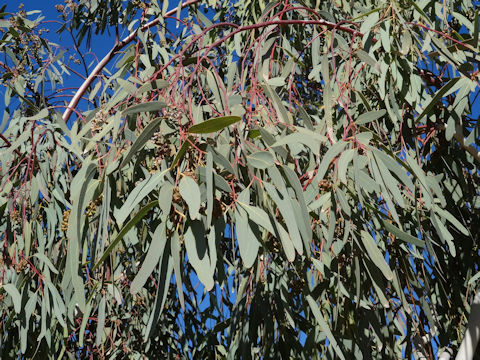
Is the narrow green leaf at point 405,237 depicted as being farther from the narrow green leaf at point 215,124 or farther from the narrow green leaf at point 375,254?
the narrow green leaf at point 215,124

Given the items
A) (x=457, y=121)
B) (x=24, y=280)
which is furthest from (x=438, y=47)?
(x=24, y=280)

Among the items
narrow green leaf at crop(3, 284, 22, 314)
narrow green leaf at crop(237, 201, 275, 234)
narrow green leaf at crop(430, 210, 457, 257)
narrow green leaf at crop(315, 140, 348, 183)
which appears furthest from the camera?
narrow green leaf at crop(3, 284, 22, 314)

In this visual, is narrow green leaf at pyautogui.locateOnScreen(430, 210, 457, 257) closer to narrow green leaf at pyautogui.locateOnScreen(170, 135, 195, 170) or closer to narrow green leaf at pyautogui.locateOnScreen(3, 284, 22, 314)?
narrow green leaf at pyautogui.locateOnScreen(170, 135, 195, 170)

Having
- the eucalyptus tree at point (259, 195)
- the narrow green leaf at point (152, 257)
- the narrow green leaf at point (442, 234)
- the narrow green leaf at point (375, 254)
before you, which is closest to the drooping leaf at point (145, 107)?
the eucalyptus tree at point (259, 195)

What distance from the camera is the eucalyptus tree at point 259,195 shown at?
127cm

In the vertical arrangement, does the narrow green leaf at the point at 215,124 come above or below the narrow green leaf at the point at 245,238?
above

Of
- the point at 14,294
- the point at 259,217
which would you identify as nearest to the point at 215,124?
the point at 259,217

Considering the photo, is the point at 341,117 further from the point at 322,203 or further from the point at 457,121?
the point at 322,203

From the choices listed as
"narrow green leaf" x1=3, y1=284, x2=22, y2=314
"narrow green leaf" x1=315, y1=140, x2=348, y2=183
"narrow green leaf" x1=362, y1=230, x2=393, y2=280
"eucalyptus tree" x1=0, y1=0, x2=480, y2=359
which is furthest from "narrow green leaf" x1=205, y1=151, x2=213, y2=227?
"narrow green leaf" x1=3, y1=284, x2=22, y2=314

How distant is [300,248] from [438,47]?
64 cm

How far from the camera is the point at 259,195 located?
1.29 meters

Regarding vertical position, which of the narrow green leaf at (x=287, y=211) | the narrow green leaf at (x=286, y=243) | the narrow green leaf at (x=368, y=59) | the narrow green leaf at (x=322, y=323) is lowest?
the narrow green leaf at (x=322, y=323)

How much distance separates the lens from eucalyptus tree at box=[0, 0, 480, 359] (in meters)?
1.27

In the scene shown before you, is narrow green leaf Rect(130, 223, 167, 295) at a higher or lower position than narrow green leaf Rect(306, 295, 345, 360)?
higher
